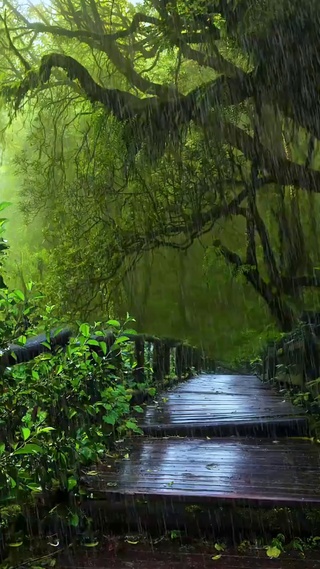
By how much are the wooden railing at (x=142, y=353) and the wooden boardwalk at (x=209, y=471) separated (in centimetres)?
79

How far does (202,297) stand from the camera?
16328mm

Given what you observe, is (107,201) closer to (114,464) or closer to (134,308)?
(134,308)

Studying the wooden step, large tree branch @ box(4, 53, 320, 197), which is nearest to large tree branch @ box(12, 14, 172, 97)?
large tree branch @ box(4, 53, 320, 197)

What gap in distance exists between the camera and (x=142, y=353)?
6363 mm

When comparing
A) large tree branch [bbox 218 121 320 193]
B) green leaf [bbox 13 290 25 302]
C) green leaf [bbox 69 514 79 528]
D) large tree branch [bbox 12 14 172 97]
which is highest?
large tree branch [bbox 12 14 172 97]

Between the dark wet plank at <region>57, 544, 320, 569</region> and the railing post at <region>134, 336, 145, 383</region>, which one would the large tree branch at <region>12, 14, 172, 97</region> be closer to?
the railing post at <region>134, 336, 145, 383</region>

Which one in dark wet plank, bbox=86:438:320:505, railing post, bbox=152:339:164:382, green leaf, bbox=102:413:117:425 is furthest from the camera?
railing post, bbox=152:339:164:382

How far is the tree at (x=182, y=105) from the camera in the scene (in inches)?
248

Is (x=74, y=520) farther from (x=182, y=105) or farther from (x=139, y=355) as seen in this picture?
(x=182, y=105)

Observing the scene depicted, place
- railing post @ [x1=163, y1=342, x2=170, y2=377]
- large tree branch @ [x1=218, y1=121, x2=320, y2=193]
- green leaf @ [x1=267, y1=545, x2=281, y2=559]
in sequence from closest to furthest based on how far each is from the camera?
1. green leaf @ [x1=267, y1=545, x2=281, y2=559]
2. large tree branch @ [x1=218, y1=121, x2=320, y2=193]
3. railing post @ [x1=163, y1=342, x2=170, y2=377]

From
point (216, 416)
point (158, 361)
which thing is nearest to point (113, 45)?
point (158, 361)

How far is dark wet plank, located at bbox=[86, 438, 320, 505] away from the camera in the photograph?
2.96m

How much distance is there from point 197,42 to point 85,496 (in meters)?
5.87

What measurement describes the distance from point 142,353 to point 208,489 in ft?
11.1
